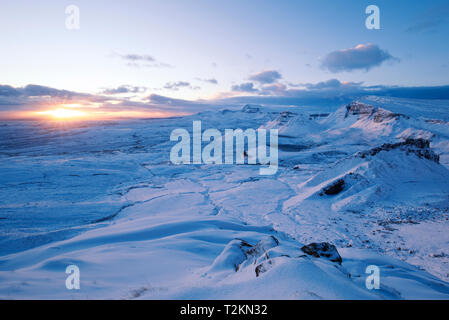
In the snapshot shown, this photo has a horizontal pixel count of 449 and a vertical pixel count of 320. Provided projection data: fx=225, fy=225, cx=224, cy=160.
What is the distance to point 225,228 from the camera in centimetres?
632

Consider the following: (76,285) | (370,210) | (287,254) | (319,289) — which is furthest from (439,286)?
(76,285)

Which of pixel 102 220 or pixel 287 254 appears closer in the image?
pixel 287 254

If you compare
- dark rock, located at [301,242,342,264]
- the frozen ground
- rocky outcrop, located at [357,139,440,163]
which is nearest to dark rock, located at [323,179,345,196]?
the frozen ground

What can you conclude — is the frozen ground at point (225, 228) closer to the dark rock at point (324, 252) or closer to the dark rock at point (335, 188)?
the dark rock at point (335, 188)

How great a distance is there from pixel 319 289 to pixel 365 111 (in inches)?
1950

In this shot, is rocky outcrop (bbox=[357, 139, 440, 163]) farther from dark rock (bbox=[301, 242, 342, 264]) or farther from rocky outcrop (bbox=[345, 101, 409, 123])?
rocky outcrop (bbox=[345, 101, 409, 123])

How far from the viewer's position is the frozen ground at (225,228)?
8.51ft

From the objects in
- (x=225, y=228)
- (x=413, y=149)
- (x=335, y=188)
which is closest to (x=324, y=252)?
(x=225, y=228)

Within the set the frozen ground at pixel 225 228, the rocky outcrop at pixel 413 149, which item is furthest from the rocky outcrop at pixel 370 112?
the rocky outcrop at pixel 413 149

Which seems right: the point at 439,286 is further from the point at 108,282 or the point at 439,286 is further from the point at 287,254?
the point at 108,282

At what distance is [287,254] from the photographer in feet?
9.70

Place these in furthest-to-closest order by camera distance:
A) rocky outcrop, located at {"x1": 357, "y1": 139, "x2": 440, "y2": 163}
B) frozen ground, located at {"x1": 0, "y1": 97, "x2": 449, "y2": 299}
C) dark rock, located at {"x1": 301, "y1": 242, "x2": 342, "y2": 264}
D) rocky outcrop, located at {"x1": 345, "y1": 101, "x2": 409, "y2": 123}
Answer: rocky outcrop, located at {"x1": 345, "y1": 101, "x2": 409, "y2": 123}
rocky outcrop, located at {"x1": 357, "y1": 139, "x2": 440, "y2": 163}
dark rock, located at {"x1": 301, "y1": 242, "x2": 342, "y2": 264}
frozen ground, located at {"x1": 0, "y1": 97, "x2": 449, "y2": 299}

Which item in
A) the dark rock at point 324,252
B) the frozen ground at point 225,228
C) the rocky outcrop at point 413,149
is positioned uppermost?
the rocky outcrop at point 413,149

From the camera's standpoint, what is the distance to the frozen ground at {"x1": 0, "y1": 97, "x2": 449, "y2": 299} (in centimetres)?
Result: 259
